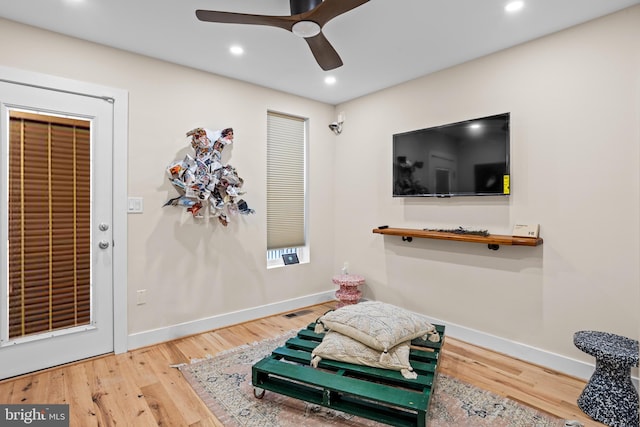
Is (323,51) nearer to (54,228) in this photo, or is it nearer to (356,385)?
(356,385)

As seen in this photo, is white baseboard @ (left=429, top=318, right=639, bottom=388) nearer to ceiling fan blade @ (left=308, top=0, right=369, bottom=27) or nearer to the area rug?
the area rug

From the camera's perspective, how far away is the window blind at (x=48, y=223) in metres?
2.39

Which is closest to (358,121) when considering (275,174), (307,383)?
(275,174)

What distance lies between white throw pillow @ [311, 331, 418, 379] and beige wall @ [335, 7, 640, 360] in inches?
44.2

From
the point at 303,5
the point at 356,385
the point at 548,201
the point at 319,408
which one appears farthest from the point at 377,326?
the point at 303,5

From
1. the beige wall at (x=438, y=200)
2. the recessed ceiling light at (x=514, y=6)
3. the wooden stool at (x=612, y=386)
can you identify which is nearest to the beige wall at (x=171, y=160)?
the beige wall at (x=438, y=200)

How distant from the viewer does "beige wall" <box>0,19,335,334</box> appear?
2639 mm

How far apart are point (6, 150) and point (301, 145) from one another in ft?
8.77

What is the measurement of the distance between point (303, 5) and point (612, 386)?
2821 millimetres

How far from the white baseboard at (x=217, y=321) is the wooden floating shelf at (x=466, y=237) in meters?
1.26

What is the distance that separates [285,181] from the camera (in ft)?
13.0

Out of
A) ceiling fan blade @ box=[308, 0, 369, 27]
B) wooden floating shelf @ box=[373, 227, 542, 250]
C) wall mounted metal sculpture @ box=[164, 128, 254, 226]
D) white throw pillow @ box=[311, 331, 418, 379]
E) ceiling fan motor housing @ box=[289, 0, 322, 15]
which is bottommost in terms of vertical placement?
white throw pillow @ box=[311, 331, 418, 379]
